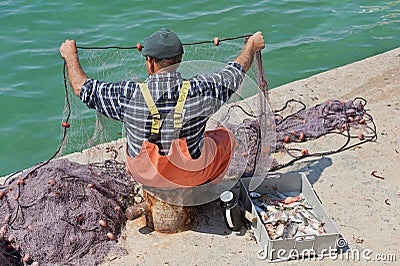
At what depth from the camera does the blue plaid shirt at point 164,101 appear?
3680 mm

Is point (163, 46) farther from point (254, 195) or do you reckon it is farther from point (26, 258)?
point (26, 258)

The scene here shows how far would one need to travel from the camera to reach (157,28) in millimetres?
8984

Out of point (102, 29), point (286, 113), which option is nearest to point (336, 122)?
point (286, 113)

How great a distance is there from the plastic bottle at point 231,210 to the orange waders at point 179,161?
0.57ft

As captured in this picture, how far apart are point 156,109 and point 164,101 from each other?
0.25ft

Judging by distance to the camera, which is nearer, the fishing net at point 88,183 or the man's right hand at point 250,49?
the fishing net at point 88,183

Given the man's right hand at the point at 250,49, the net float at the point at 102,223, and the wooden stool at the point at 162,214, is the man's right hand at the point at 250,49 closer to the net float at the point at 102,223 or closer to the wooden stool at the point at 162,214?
the wooden stool at the point at 162,214

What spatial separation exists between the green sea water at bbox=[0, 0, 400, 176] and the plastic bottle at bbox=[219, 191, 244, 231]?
3.28 metres

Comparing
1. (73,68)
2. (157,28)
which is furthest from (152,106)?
(157,28)

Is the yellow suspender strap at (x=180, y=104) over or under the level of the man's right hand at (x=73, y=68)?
under

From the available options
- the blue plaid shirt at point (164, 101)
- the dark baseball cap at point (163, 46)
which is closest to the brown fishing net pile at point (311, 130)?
the blue plaid shirt at point (164, 101)

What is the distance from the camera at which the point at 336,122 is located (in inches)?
217
